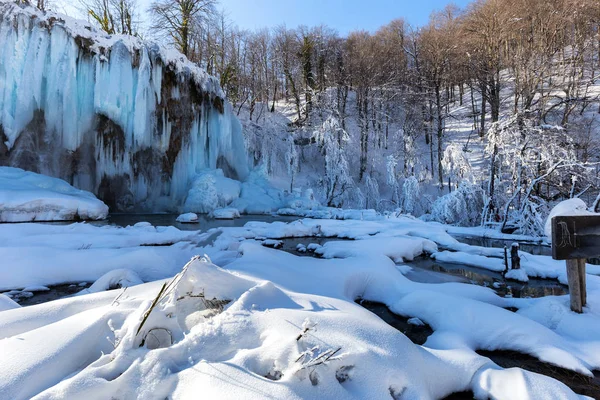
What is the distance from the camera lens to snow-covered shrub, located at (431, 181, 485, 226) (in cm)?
1191

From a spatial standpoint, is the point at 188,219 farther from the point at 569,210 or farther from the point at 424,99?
the point at 424,99

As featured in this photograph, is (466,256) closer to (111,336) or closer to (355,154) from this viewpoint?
(111,336)

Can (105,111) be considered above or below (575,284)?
above

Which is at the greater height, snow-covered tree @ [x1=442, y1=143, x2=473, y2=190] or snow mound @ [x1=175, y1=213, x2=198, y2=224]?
snow-covered tree @ [x1=442, y1=143, x2=473, y2=190]

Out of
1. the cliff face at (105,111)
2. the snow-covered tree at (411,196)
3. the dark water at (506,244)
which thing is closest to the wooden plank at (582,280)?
the dark water at (506,244)

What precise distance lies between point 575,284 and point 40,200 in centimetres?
1273

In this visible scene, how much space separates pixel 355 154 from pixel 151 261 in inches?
729

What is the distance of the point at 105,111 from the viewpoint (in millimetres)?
12469

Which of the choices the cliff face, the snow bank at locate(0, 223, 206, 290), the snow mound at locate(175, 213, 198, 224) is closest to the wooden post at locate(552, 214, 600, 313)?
the snow bank at locate(0, 223, 206, 290)

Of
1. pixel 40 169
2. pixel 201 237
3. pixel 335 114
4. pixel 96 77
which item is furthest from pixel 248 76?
pixel 201 237

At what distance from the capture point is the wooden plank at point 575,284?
131 inches

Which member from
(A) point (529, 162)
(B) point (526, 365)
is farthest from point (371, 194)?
(B) point (526, 365)

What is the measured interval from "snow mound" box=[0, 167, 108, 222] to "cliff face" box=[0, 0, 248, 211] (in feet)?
5.38

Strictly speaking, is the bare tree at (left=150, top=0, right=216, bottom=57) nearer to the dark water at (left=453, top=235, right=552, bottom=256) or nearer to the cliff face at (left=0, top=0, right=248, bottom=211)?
the cliff face at (left=0, top=0, right=248, bottom=211)
